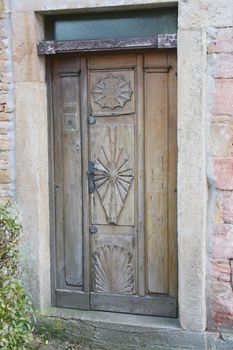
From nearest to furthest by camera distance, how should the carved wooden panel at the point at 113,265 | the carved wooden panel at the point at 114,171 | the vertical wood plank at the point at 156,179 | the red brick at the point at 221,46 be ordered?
the red brick at the point at 221,46, the vertical wood plank at the point at 156,179, the carved wooden panel at the point at 114,171, the carved wooden panel at the point at 113,265

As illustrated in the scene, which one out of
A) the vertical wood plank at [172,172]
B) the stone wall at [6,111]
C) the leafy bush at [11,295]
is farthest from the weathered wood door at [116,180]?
the leafy bush at [11,295]

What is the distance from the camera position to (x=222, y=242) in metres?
4.23

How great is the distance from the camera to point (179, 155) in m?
4.24

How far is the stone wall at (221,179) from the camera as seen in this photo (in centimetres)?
411

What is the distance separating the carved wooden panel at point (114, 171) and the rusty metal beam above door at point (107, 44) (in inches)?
23.7

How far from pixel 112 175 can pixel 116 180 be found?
50mm

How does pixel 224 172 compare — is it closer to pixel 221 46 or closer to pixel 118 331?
pixel 221 46

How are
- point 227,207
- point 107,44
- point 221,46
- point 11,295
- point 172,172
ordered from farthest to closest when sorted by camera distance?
point 172,172 < point 107,44 < point 227,207 < point 221,46 < point 11,295

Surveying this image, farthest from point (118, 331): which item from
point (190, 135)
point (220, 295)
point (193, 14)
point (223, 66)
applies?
point (193, 14)

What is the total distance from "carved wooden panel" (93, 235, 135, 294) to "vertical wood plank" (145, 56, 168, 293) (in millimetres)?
158

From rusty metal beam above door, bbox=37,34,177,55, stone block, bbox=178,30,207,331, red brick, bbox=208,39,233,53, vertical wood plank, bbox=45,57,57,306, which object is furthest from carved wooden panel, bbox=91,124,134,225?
red brick, bbox=208,39,233,53

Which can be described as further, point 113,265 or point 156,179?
point 113,265

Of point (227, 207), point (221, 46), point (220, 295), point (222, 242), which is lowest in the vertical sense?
point (220, 295)

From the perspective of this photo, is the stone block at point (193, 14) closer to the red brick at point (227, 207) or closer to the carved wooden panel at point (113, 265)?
the red brick at point (227, 207)
